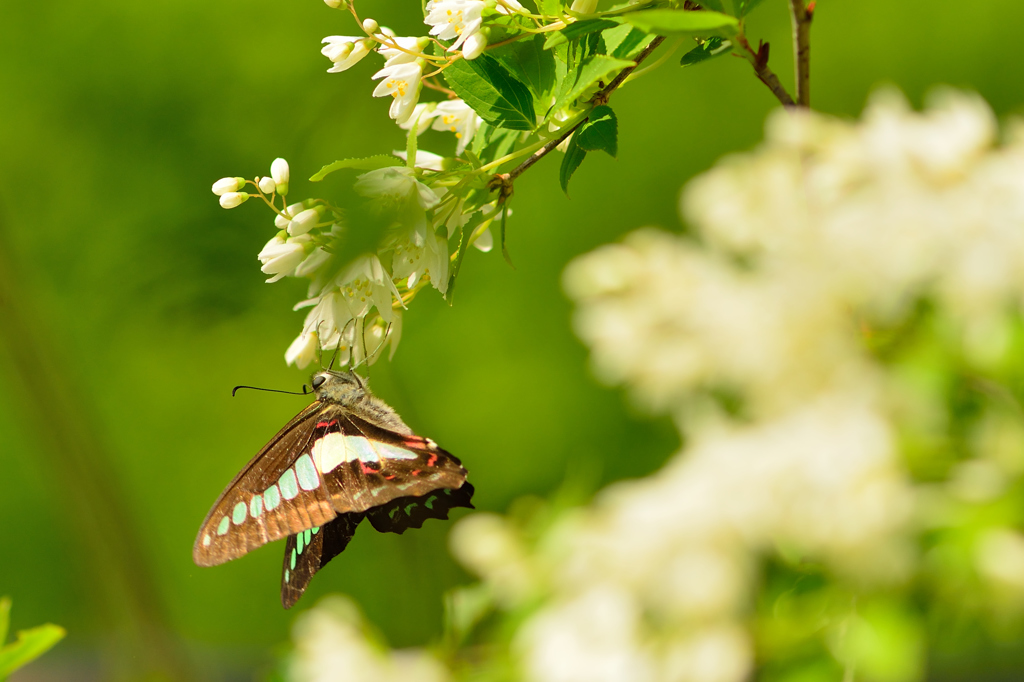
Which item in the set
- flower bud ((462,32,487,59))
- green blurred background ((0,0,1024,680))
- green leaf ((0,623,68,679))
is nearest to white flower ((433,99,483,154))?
flower bud ((462,32,487,59))

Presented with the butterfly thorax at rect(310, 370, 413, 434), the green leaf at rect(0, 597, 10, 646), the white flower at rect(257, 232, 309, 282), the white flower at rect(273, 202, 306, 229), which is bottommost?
the green leaf at rect(0, 597, 10, 646)

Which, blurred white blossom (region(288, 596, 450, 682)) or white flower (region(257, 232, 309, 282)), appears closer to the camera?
white flower (region(257, 232, 309, 282))

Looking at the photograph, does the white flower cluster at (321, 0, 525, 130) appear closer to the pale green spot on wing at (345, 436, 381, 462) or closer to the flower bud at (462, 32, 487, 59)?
the flower bud at (462, 32, 487, 59)

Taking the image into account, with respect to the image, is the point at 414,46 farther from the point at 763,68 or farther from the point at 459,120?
the point at 763,68

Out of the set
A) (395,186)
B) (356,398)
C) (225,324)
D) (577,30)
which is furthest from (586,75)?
(225,324)

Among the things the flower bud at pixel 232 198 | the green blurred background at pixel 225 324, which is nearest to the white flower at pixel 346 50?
the flower bud at pixel 232 198

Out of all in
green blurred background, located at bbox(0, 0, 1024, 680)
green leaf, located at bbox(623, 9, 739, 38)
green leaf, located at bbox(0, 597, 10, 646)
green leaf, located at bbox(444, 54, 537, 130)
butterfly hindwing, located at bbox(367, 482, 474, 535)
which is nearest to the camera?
green leaf, located at bbox(623, 9, 739, 38)

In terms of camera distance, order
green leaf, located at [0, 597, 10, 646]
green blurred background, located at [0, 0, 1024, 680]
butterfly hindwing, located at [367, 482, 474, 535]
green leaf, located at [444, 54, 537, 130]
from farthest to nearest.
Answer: green blurred background, located at [0, 0, 1024, 680], butterfly hindwing, located at [367, 482, 474, 535], green leaf, located at [0, 597, 10, 646], green leaf, located at [444, 54, 537, 130]

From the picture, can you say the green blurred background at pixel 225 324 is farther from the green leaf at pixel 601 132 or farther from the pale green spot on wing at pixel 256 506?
the green leaf at pixel 601 132
